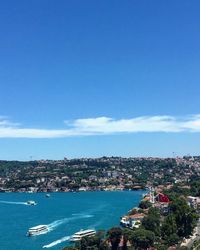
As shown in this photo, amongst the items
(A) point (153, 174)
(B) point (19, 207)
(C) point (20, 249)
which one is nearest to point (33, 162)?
(A) point (153, 174)

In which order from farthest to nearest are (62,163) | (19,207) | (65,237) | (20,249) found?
(62,163) < (19,207) < (65,237) < (20,249)

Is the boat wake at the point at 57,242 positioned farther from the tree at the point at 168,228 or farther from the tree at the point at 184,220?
the tree at the point at 184,220

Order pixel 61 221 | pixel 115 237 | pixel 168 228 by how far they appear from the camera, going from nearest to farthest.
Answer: pixel 115 237, pixel 168 228, pixel 61 221

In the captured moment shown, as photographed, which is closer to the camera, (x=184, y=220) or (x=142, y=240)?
(x=142, y=240)

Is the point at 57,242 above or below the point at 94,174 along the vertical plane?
below

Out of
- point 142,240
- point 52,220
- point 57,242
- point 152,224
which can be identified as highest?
point 152,224

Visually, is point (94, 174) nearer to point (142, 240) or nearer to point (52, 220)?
point (52, 220)

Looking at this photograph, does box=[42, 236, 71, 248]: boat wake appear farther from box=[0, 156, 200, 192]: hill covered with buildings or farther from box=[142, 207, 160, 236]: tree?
box=[0, 156, 200, 192]: hill covered with buildings

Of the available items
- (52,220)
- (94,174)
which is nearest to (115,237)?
(52,220)

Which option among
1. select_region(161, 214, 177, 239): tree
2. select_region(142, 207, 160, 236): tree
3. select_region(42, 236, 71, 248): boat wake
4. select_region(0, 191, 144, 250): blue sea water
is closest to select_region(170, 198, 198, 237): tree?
select_region(161, 214, 177, 239): tree

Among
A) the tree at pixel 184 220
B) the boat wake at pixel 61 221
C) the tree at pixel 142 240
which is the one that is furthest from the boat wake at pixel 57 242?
the tree at pixel 184 220

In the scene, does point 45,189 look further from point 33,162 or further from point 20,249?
point 20,249
